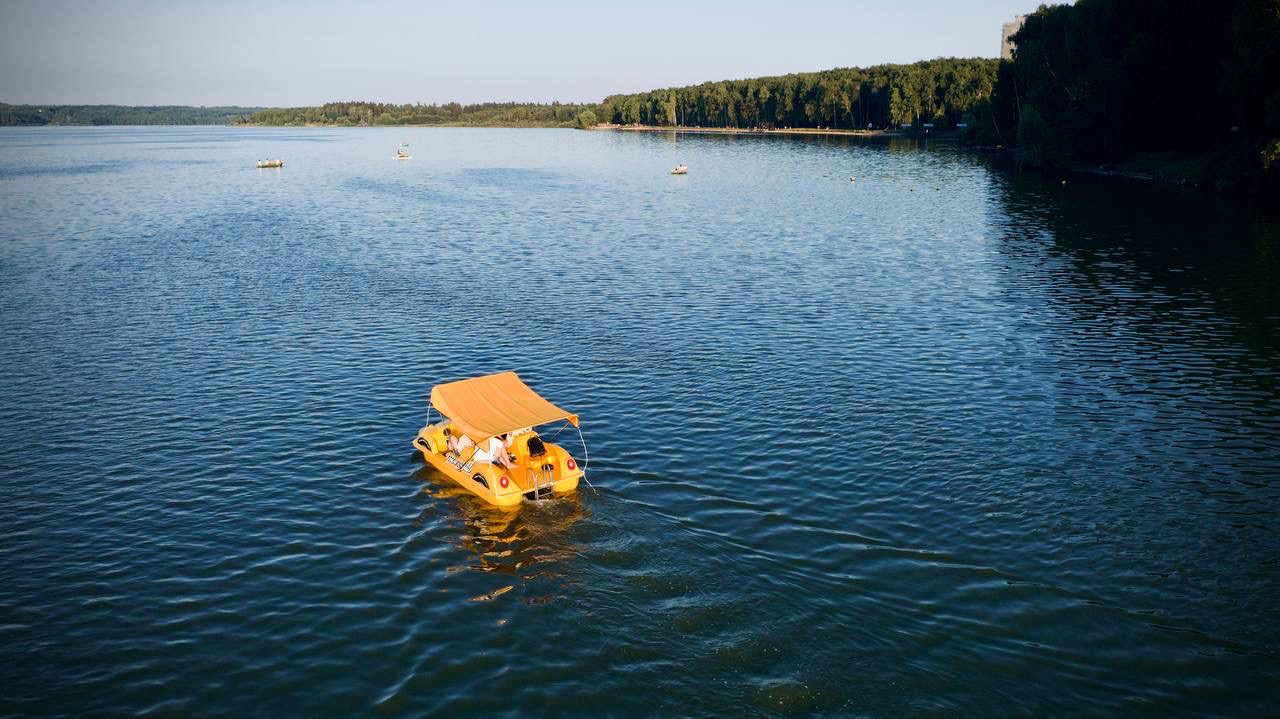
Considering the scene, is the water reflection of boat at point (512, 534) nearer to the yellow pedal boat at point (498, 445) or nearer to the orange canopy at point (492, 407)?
the yellow pedal boat at point (498, 445)

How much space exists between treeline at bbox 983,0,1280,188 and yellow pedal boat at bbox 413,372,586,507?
3726 inches

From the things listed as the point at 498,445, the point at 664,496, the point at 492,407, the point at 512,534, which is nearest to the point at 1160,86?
the point at 664,496

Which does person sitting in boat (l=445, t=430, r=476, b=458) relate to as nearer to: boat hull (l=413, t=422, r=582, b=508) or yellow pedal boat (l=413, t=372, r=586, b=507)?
yellow pedal boat (l=413, t=372, r=586, b=507)

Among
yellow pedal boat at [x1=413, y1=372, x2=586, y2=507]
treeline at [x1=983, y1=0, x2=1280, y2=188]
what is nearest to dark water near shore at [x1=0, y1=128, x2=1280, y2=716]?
yellow pedal boat at [x1=413, y1=372, x2=586, y2=507]

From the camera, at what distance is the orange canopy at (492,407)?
3384 centimetres

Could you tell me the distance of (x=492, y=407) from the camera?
3591cm

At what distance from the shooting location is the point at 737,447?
3803cm

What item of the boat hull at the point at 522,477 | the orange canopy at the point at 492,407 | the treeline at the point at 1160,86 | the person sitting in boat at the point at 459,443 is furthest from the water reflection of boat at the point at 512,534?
the treeline at the point at 1160,86

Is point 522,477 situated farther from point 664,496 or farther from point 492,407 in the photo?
point 664,496

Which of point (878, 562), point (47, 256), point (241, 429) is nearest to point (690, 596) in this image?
point (878, 562)

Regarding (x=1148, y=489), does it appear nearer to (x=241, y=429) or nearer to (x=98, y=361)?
(x=241, y=429)

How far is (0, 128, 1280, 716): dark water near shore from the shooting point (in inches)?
923

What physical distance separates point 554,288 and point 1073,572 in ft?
161

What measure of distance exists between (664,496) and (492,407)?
27.0ft
